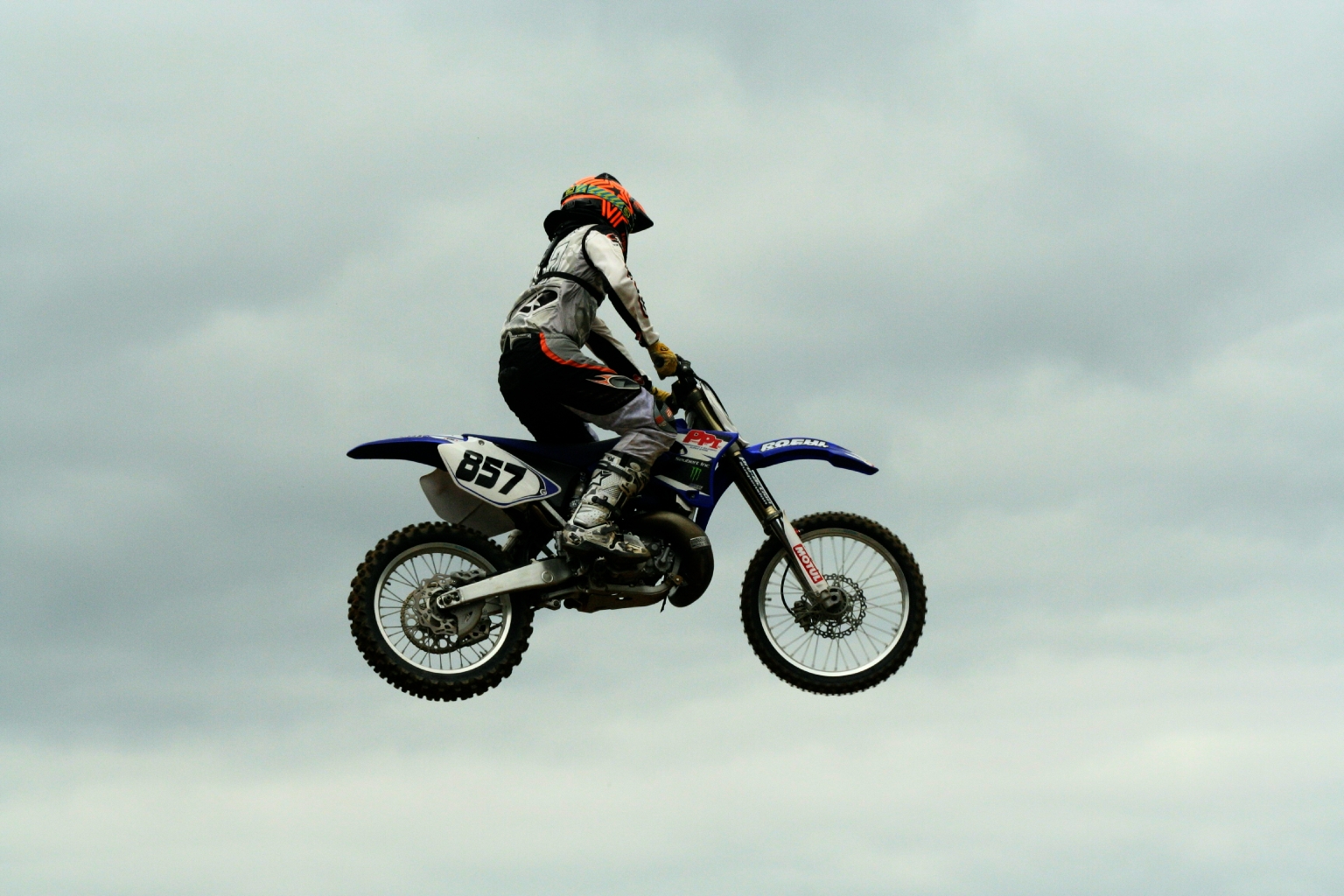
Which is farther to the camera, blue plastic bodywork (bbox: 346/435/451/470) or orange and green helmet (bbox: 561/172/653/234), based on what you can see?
orange and green helmet (bbox: 561/172/653/234)

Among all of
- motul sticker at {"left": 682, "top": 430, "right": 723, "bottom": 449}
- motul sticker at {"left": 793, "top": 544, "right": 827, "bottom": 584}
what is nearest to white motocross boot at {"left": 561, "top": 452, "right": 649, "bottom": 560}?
motul sticker at {"left": 682, "top": 430, "right": 723, "bottom": 449}

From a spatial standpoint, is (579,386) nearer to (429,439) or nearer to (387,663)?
(429,439)

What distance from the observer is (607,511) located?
12.1 meters

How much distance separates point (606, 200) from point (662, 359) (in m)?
1.53

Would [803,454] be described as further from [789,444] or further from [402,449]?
[402,449]

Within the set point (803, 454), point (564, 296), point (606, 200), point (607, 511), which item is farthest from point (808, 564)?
point (606, 200)

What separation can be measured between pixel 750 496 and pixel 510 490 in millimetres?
2230

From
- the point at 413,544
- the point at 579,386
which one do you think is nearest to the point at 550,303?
the point at 579,386

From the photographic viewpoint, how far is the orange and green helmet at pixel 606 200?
42.0 feet

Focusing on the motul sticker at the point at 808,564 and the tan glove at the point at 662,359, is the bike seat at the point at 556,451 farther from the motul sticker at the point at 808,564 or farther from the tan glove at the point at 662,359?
the motul sticker at the point at 808,564

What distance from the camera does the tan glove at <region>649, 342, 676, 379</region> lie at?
12.5 meters

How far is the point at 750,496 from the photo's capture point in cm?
1292

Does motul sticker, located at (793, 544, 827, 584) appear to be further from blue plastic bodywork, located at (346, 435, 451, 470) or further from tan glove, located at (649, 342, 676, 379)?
blue plastic bodywork, located at (346, 435, 451, 470)

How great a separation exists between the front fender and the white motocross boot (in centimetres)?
123
